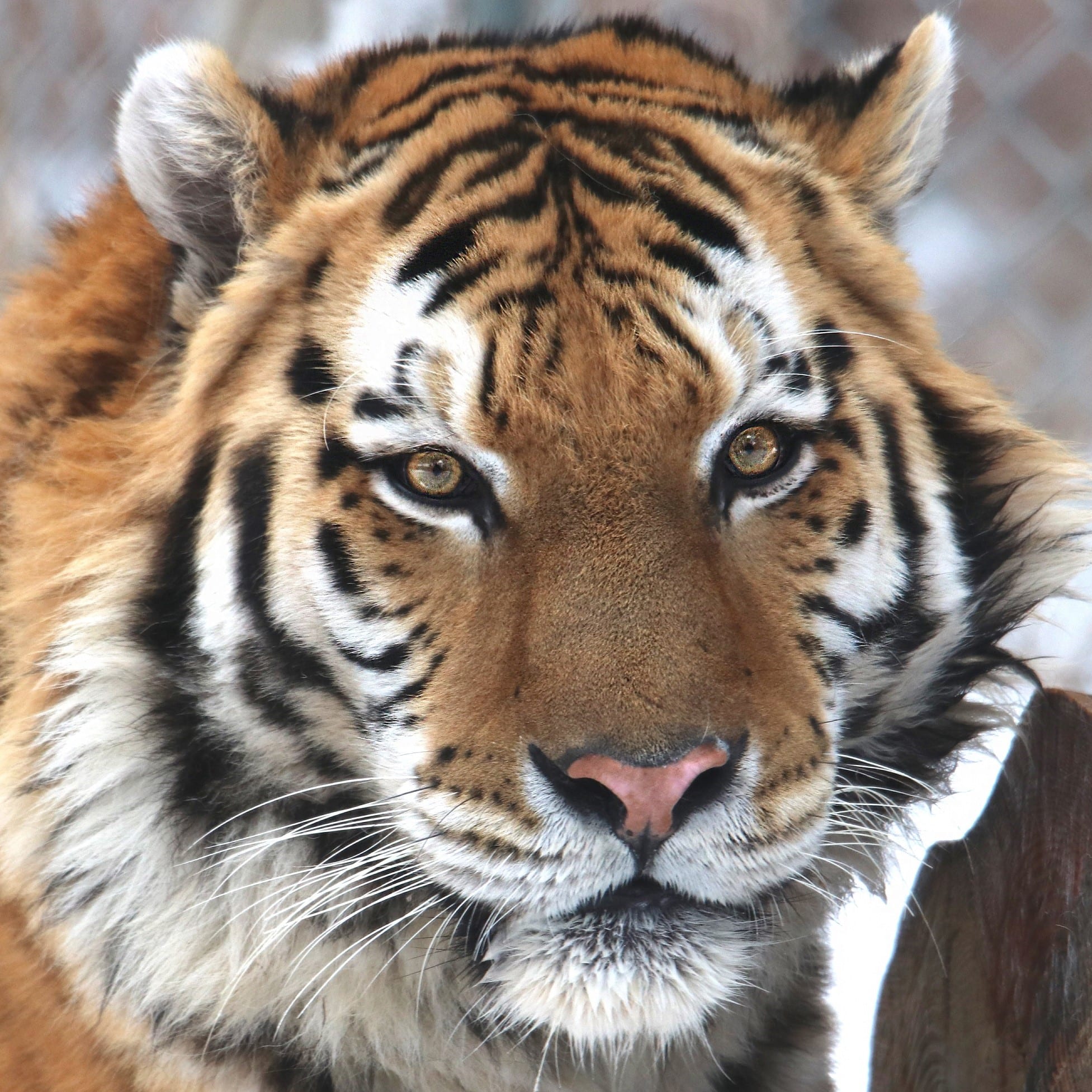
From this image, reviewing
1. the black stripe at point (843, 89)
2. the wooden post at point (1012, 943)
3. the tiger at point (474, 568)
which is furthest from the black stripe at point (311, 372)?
the wooden post at point (1012, 943)

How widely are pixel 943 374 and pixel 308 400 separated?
0.68 meters

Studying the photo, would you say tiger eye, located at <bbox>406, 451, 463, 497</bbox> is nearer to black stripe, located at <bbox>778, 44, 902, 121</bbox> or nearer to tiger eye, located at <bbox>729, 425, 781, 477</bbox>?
tiger eye, located at <bbox>729, 425, 781, 477</bbox>

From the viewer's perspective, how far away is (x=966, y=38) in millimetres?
2125

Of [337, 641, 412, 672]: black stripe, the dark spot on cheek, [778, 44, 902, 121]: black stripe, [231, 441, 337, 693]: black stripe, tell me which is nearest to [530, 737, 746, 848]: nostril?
[337, 641, 412, 672]: black stripe

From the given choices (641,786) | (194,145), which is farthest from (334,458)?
(641,786)

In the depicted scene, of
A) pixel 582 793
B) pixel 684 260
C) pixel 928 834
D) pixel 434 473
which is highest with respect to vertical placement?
pixel 684 260

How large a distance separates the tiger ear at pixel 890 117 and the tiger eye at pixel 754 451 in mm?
353

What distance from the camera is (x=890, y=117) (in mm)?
1547

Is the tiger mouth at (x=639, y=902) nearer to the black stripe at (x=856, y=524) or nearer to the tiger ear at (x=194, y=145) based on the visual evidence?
the black stripe at (x=856, y=524)

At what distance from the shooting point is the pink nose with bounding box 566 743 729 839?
1.15 m

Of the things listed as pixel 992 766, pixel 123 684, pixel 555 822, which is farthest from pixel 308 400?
pixel 992 766

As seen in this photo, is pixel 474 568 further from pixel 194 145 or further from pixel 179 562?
pixel 194 145

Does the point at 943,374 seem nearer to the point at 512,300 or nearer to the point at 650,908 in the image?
the point at 512,300

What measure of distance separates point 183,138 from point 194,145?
0.04 ft
